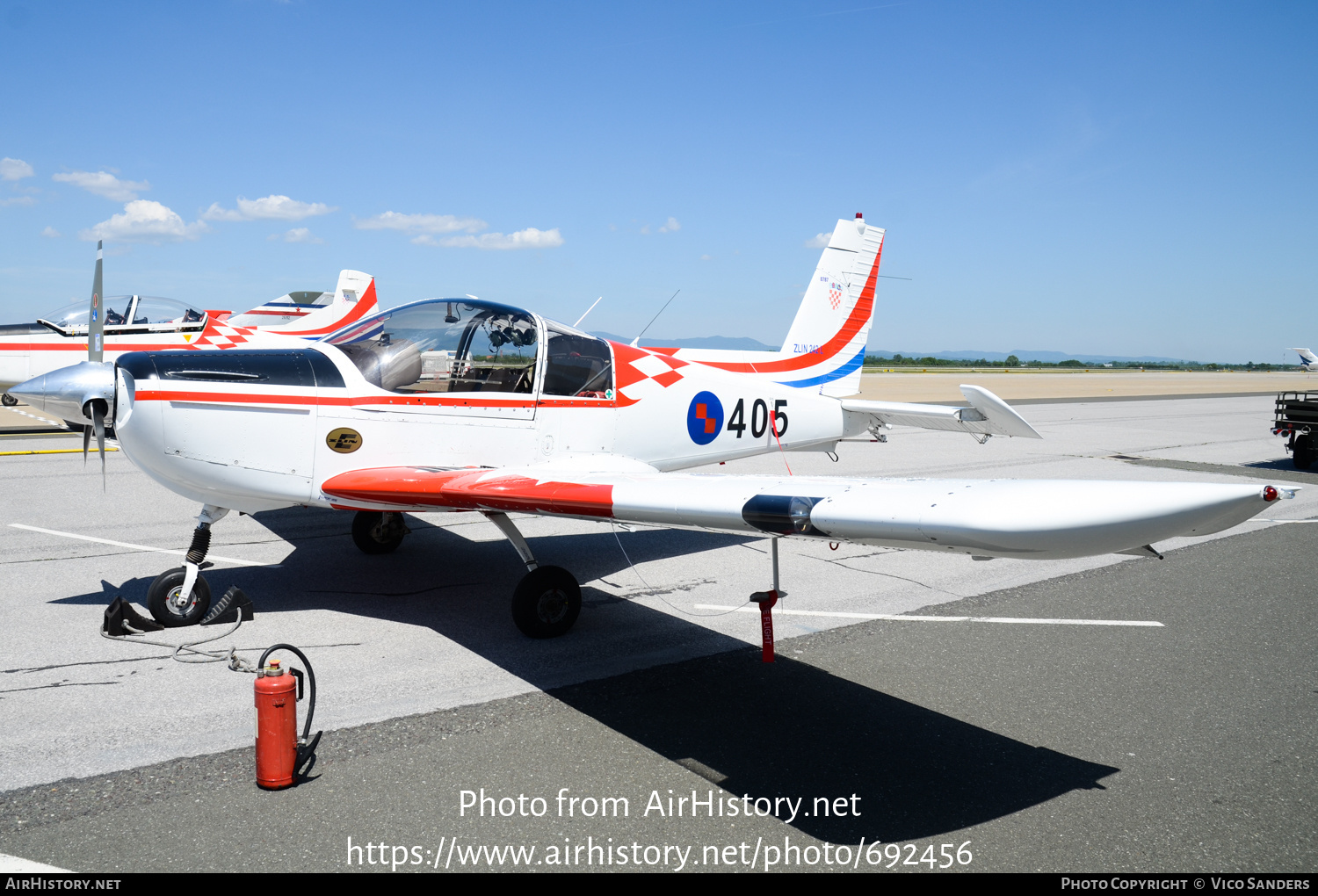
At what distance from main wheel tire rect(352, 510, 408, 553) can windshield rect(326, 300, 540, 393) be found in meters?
2.08

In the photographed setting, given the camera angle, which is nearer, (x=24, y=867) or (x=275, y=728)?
(x=24, y=867)

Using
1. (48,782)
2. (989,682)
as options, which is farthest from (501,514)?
(989,682)

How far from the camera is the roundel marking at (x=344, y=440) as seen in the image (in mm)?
5879

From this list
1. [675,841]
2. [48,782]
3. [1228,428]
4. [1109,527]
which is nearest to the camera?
[1109,527]

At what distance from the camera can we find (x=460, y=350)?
252 inches

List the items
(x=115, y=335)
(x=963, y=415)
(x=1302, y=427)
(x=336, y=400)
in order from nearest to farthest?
(x=336, y=400) → (x=963, y=415) → (x=115, y=335) → (x=1302, y=427)

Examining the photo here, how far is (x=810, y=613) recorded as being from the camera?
6426 millimetres

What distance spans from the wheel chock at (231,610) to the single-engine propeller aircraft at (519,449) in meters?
0.12

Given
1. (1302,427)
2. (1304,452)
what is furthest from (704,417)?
(1304,452)

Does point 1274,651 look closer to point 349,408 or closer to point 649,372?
point 649,372

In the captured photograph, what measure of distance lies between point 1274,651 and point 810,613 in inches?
121

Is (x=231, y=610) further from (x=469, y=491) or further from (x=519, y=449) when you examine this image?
→ (x=519, y=449)

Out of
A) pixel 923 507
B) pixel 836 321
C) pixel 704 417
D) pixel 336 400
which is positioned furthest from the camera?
pixel 836 321

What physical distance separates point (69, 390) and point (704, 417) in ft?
15.8
